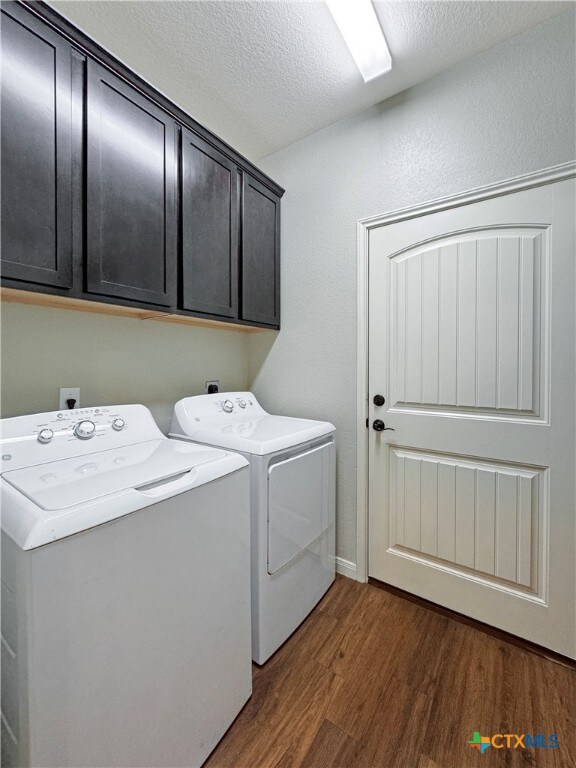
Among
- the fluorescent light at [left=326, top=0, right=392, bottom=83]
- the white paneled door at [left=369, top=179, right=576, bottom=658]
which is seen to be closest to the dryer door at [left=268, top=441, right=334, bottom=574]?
the white paneled door at [left=369, top=179, right=576, bottom=658]

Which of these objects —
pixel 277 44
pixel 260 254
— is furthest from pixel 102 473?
pixel 277 44

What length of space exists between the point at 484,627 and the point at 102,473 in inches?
72.3

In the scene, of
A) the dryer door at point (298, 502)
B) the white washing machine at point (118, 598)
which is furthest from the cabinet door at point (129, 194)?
the dryer door at point (298, 502)

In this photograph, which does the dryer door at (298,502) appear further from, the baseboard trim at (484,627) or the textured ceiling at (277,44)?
the textured ceiling at (277,44)

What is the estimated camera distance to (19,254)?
3.33 ft

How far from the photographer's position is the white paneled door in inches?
53.7

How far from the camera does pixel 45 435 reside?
1.15 m

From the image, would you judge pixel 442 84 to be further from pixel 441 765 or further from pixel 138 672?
pixel 441 765

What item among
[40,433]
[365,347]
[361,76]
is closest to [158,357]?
[40,433]

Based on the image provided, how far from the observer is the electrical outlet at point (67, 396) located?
4.60ft

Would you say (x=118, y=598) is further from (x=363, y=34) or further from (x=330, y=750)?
(x=363, y=34)

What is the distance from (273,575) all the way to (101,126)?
1.90m

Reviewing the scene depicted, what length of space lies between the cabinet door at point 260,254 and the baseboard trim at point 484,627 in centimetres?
173

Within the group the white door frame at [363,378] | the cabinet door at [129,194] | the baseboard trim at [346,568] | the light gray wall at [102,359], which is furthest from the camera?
the baseboard trim at [346,568]
